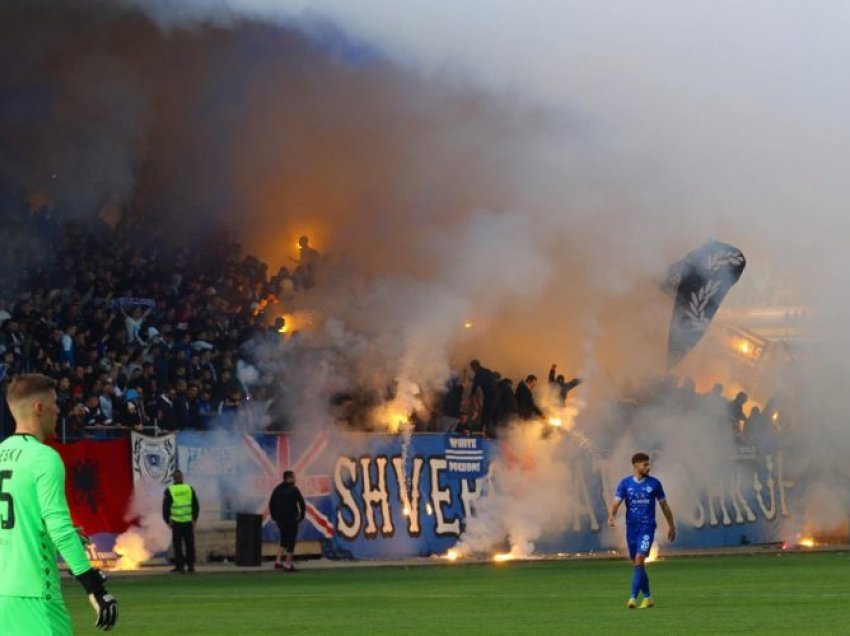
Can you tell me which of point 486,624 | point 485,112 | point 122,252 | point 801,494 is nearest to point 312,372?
point 122,252

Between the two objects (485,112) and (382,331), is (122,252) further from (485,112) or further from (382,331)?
(485,112)

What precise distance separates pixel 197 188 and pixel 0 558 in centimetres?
3106

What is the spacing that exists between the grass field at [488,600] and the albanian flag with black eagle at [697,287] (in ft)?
18.9

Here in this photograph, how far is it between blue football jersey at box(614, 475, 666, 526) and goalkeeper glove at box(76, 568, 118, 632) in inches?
542

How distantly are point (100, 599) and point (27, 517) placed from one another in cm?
69

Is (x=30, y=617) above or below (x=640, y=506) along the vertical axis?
below

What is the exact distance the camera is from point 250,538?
3186cm

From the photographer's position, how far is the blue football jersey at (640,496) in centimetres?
2227

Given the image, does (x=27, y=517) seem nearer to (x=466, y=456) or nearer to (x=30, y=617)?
(x=30, y=617)

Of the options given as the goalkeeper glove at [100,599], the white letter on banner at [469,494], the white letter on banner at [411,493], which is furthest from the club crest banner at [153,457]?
the goalkeeper glove at [100,599]

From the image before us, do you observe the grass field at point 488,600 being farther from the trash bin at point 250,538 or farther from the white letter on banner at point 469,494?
the white letter on banner at point 469,494

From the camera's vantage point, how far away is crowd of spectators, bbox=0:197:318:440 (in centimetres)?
3061

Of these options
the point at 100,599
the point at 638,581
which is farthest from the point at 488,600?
the point at 100,599

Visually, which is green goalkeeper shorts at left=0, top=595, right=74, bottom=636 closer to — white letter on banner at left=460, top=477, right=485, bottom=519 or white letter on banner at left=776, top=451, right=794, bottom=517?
white letter on banner at left=460, top=477, right=485, bottom=519
